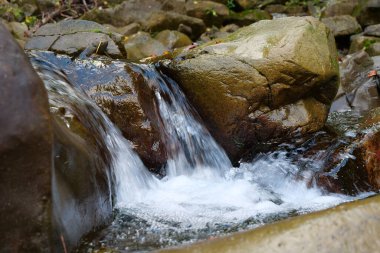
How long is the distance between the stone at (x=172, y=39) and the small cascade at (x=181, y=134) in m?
5.12

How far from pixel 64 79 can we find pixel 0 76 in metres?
2.41

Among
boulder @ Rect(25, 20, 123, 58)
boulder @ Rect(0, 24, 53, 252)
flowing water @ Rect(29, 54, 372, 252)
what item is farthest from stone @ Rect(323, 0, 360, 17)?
boulder @ Rect(0, 24, 53, 252)

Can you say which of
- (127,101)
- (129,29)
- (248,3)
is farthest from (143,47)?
(248,3)

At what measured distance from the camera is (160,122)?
471 cm

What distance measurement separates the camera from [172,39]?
10297mm

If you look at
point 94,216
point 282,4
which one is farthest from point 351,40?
point 94,216

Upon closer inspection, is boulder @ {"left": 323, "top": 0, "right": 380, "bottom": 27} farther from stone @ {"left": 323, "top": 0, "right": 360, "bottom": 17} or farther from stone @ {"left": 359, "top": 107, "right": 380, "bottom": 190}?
stone @ {"left": 359, "top": 107, "right": 380, "bottom": 190}

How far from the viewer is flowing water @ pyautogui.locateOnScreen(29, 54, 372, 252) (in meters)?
3.09

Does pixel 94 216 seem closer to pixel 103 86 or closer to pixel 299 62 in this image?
pixel 103 86

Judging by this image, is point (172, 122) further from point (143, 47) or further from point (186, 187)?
point (143, 47)

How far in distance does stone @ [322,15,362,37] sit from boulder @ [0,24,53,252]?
1076cm

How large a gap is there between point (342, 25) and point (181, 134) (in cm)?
865

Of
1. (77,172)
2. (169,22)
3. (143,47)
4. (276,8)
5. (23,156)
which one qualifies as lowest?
(276,8)

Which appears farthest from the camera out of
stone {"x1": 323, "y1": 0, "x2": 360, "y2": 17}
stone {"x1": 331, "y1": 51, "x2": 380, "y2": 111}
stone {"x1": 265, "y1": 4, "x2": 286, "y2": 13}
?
stone {"x1": 265, "y1": 4, "x2": 286, "y2": 13}
